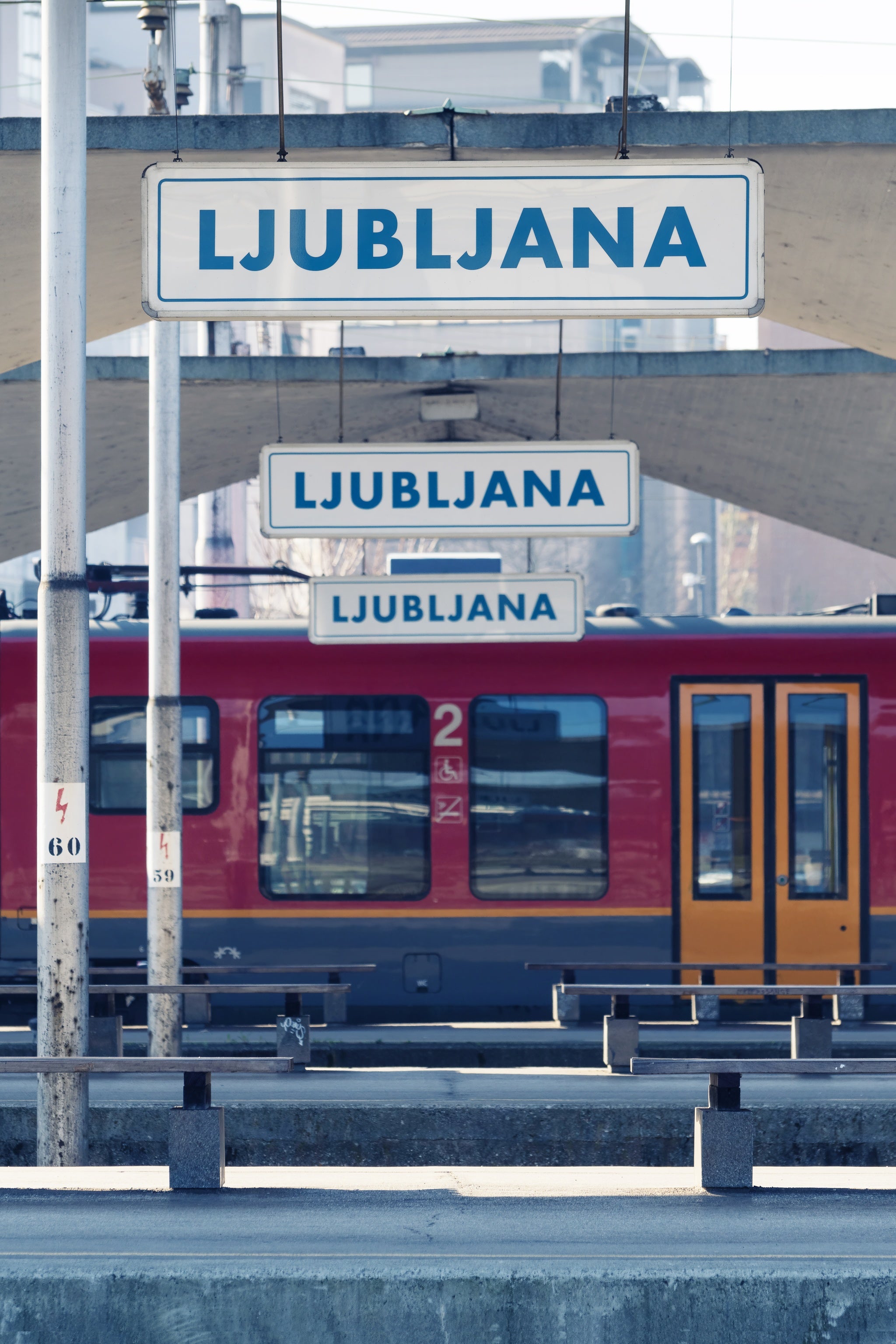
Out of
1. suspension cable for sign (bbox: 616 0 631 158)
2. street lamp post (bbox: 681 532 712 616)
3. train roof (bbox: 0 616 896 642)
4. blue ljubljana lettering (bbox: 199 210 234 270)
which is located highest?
street lamp post (bbox: 681 532 712 616)

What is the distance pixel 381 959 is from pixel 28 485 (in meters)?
5.37

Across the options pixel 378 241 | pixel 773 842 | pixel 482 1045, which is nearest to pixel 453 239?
pixel 378 241

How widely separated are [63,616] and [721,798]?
6.56 meters

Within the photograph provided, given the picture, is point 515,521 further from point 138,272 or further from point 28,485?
point 28,485

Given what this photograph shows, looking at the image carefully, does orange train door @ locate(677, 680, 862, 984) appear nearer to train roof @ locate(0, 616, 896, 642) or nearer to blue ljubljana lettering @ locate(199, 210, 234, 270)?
train roof @ locate(0, 616, 896, 642)

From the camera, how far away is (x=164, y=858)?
1065cm

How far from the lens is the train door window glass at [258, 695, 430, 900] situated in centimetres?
1244

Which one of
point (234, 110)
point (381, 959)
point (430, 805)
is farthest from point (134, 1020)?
point (234, 110)

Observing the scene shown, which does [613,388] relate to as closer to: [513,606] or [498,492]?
[513,606]

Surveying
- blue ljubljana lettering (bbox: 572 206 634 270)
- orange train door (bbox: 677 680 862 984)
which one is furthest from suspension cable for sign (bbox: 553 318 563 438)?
blue ljubljana lettering (bbox: 572 206 634 270)

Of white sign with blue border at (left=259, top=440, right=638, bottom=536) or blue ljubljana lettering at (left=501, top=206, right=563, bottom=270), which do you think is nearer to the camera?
blue ljubljana lettering at (left=501, top=206, right=563, bottom=270)

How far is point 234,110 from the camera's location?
17.8 meters

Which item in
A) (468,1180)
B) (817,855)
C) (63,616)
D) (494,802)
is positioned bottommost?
(468,1180)

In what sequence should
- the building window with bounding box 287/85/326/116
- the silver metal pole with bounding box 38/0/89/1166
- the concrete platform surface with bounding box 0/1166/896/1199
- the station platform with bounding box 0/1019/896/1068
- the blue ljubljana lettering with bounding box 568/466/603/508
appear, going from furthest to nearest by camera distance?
the building window with bounding box 287/85/326/116 → the station platform with bounding box 0/1019/896/1068 → the blue ljubljana lettering with bounding box 568/466/603/508 → the silver metal pole with bounding box 38/0/89/1166 → the concrete platform surface with bounding box 0/1166/896/1199
